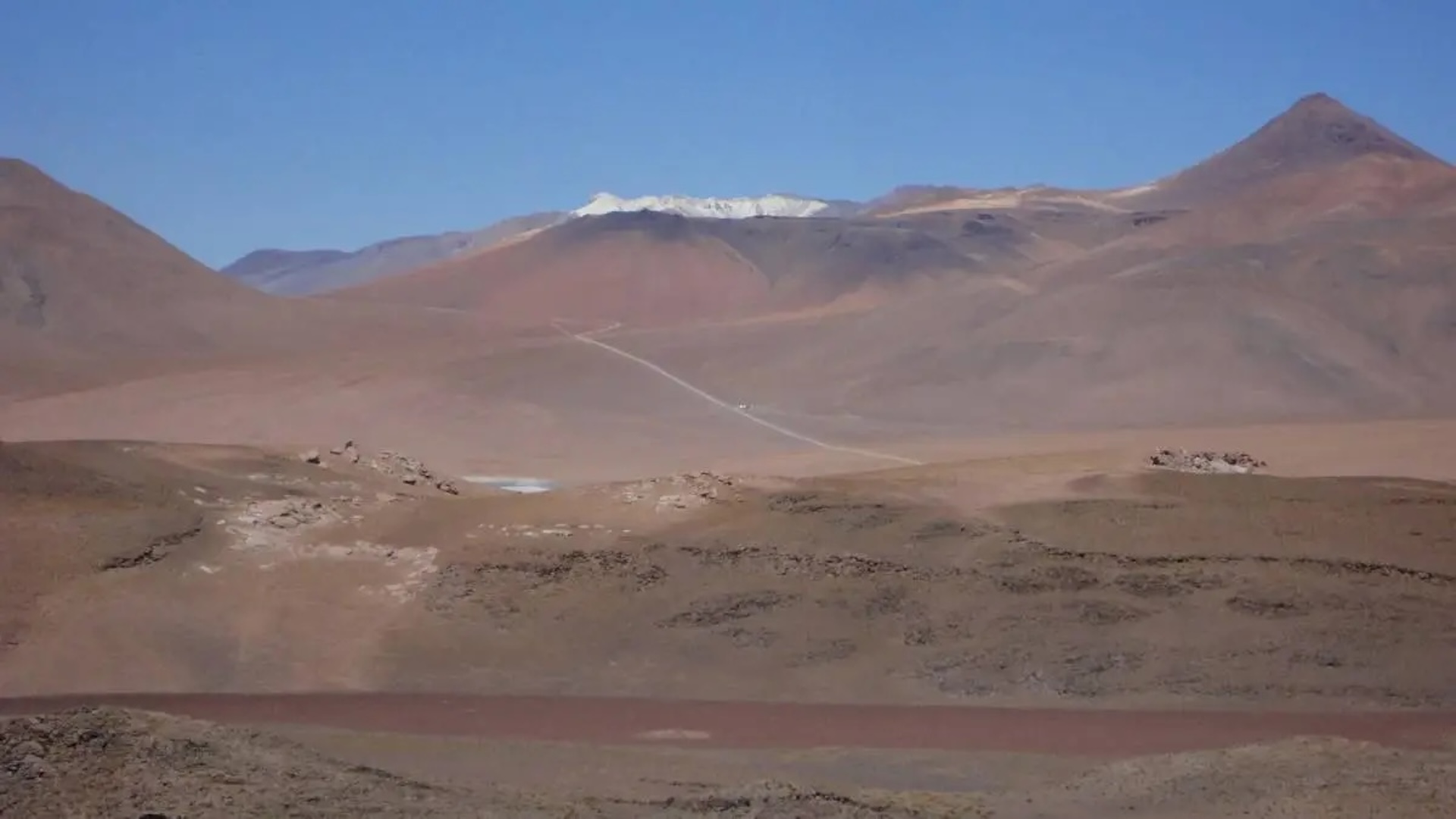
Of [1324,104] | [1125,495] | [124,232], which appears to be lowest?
[1125,495]

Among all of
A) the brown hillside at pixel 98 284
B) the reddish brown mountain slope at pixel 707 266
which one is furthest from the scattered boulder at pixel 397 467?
the reddish brown mountain slope at pixel 707 266

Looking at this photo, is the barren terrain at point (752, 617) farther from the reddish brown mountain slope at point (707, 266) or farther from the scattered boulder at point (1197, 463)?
the reddish brown mountain slope at point (707, 266)

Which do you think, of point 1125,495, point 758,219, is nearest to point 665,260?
point 758,219

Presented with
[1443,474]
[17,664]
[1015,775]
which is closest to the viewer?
[1015,775]

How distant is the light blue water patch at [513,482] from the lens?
162 ft

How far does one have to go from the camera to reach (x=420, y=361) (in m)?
79.1

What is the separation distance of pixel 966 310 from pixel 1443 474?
1801 inches

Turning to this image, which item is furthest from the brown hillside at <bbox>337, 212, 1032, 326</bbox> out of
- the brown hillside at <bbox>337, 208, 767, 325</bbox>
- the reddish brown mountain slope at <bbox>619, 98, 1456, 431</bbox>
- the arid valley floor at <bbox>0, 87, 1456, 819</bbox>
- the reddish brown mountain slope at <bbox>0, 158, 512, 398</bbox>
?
the arid valley floor at <bbox>0, 87, 1456, 819</bbox>

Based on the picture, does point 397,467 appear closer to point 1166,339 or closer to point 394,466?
point 394,466

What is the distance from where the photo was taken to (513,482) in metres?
52.0

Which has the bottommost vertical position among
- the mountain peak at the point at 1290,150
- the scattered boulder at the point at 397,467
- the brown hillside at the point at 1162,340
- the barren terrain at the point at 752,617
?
the barren terrain at the point at 752,617

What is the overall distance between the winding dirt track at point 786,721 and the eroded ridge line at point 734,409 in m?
23.5

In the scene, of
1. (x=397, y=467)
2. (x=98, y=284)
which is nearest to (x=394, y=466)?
(x=397, y=467)

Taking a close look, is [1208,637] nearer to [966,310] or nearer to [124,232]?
[966,310]
